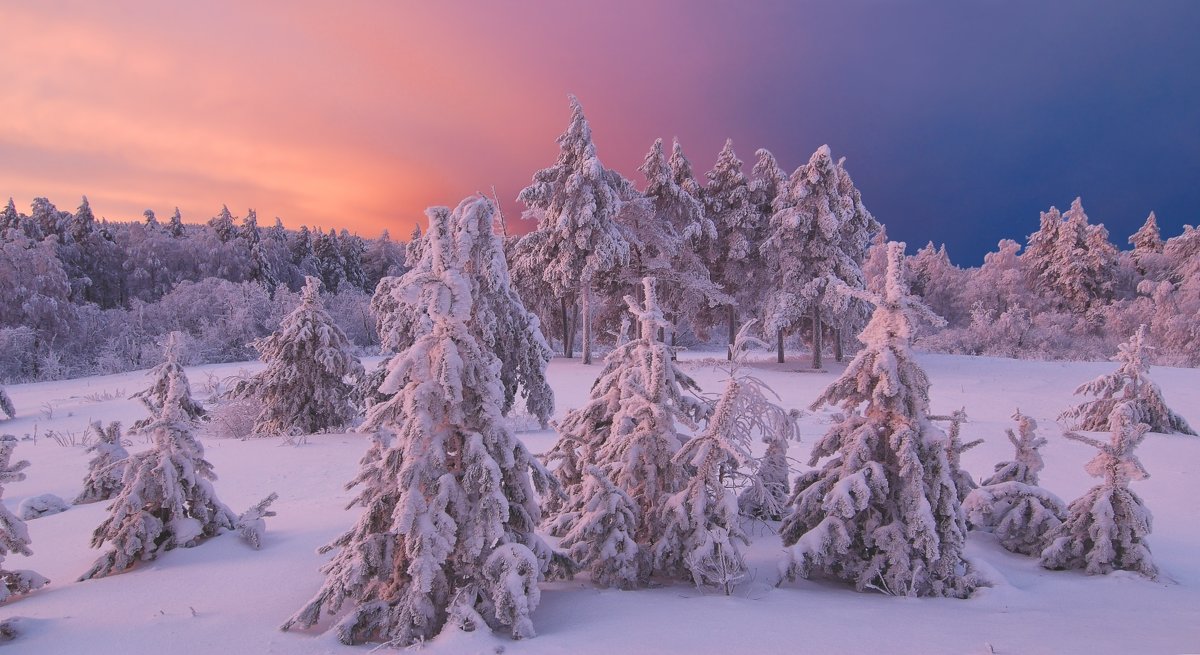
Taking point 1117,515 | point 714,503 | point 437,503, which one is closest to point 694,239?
point 1117,515

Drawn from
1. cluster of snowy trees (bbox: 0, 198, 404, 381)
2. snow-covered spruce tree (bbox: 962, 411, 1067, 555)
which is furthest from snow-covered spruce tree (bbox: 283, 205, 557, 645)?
cluster of snowy trees (bbox: 0, 198, 404, 381)

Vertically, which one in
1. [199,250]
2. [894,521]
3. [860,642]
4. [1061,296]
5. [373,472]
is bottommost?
[860,642]

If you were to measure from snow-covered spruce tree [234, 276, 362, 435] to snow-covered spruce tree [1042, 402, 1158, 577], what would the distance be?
43.6ft

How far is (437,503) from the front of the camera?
5.02 meters

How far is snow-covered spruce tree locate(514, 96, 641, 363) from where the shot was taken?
2497 cm

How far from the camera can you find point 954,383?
74.4 ft

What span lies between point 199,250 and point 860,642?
62.6 meters

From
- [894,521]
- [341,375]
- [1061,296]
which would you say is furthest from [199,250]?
[1061,296]

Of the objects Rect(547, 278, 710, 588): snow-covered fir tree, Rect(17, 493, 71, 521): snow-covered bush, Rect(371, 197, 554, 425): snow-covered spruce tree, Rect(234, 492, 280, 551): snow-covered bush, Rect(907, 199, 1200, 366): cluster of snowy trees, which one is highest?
Rect(907, 199, 1200, 366): cluster of snowy trees

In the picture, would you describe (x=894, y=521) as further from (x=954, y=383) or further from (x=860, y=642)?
A: (x=954, y=383)

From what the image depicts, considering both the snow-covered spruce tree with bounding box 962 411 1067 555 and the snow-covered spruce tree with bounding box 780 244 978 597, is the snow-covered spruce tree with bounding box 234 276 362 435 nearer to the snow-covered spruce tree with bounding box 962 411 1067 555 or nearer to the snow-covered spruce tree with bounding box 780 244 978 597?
the snow-covered spruce tree with bounding box 780 244 978 597

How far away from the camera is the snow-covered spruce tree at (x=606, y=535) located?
588 cm

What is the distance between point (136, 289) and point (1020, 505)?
62.7m

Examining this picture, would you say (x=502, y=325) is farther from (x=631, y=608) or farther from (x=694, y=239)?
(x=694, y=239)
